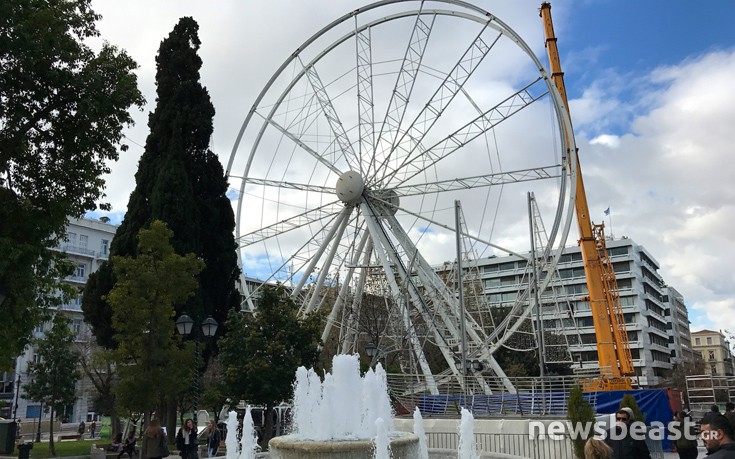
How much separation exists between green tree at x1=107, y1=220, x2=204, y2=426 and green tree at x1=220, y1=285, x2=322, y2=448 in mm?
3463

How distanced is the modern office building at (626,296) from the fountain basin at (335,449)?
6444cm

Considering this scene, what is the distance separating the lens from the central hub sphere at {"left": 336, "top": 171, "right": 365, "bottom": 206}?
95.3 ft

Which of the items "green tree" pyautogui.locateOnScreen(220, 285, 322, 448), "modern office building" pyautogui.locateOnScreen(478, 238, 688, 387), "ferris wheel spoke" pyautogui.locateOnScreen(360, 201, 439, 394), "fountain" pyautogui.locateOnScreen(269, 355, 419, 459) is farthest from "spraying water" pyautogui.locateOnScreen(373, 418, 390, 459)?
"modern office building" pyautogui.locateOnScreen(478, 238, 688, 387)

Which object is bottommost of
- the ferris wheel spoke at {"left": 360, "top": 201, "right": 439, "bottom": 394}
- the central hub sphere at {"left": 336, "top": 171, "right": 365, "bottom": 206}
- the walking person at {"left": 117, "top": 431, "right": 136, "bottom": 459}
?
the walking person at {"left": 117, "top": 431, "right": 136, "bottom": 459}

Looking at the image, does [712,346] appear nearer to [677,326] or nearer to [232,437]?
[677,326]

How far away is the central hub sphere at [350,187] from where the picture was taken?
95.3ft

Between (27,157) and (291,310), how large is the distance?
1130 centimetres

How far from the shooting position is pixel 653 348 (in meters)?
80.9

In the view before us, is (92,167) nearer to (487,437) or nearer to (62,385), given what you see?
(487,437)

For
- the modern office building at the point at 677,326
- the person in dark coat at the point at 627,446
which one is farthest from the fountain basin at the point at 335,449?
the modern office building at the point at 677,326

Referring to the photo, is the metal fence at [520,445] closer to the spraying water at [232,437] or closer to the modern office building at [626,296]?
the spraying water at [232,437]

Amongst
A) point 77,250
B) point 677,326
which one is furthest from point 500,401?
point 677,326

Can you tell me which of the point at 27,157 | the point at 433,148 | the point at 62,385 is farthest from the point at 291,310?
the point at 62,385

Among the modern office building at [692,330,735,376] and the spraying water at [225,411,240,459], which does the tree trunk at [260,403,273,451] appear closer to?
the spraying water at [225,411,240,459]
